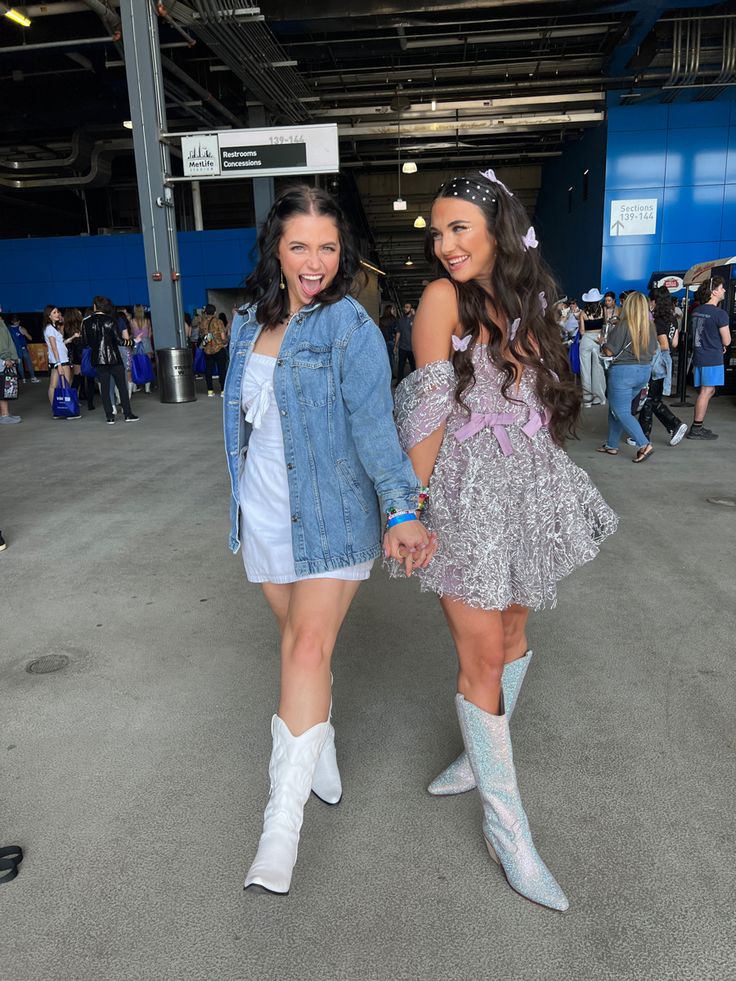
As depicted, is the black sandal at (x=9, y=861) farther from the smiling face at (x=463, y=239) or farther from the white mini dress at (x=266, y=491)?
the smiling face at (x=463, y=239)

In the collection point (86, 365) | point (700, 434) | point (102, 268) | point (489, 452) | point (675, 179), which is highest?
point (675, 179)

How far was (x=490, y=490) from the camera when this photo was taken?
1650 millimetres

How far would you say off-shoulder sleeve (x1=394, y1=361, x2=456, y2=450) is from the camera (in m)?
1.64

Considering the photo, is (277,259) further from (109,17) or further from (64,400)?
(109,17)

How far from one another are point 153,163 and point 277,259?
10.1m

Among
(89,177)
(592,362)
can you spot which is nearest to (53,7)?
(89,177)

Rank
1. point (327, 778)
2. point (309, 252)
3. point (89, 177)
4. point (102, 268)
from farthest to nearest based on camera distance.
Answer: point (102, 268) < point (89, 177) < point (327, 778) < point (309, 252)

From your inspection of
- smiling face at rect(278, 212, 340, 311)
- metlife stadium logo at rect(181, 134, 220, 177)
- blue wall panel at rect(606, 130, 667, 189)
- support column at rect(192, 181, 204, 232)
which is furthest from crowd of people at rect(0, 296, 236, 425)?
support column at rect(192, 181, 204, 232)

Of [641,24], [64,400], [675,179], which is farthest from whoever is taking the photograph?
[675,179]

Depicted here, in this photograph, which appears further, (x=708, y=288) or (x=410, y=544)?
(x=708, y=288)

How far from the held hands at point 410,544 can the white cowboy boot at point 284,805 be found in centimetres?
46

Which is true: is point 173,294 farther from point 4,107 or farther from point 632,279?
point 632,279

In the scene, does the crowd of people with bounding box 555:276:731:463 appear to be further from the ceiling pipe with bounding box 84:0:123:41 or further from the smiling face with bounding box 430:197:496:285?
the ceiling pipe with bounding box 84:0:123:41

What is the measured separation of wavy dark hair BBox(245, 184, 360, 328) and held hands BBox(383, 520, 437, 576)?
0.59m
